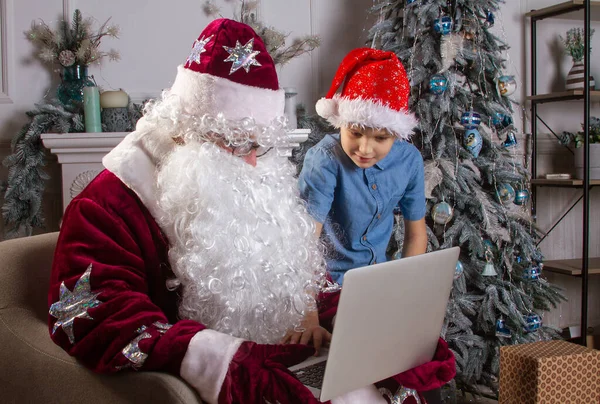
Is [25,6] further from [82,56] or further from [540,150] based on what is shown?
[540,150]

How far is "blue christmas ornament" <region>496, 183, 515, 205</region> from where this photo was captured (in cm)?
280

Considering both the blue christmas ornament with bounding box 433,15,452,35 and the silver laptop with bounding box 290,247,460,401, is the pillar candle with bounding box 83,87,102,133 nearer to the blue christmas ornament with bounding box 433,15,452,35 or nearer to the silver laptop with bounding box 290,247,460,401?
the blue christmas ornament with bounding box 433,15,452,35

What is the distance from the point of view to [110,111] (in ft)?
10.2

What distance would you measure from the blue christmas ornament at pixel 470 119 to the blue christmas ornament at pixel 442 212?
0.37 m

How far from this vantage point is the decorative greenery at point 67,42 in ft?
10.1

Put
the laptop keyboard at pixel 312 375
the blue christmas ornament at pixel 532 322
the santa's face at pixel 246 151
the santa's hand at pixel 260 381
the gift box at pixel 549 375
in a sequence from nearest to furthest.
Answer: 1. the santa's hand at pixel 260 381
2. the laptop keyboard at pixel 312 375
3. the santa's face at pixel 246 151
4. the gift box at pixel 549 375
5. the blue christmas ornament at pixel 532 322

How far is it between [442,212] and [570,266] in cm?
139

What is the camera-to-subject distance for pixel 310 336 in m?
1.44

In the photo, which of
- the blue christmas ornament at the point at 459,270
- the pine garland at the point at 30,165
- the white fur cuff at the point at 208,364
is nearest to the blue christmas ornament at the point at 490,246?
the blue christmas ornament at the point at 459,270

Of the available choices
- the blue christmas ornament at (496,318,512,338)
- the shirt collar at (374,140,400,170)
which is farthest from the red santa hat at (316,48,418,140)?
the blue christmas ornament at (496,318,512,338)

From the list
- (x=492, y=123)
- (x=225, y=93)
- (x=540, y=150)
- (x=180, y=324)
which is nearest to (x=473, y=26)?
(x=492, y=123)

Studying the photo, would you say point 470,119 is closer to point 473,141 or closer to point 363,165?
point 473,141

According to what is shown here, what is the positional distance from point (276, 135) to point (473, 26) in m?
1.59

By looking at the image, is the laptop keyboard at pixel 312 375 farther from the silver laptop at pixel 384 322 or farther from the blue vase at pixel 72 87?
the blue vase at pixel 72 87
